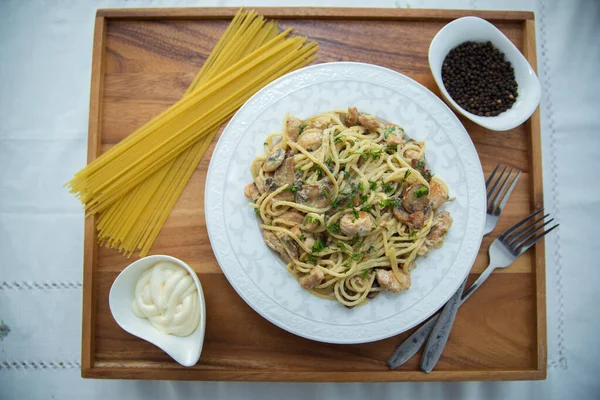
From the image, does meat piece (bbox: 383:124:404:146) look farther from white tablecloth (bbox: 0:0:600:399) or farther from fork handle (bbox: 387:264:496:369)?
white tablecloth (bbox: 0:0:600:399)

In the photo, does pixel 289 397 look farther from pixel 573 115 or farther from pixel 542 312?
pixel 573 115

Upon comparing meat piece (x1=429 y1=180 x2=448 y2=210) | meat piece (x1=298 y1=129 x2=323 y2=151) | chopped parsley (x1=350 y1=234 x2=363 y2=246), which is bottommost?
chopped parsley (x1=350 y1=234 x2=363 y2=246)

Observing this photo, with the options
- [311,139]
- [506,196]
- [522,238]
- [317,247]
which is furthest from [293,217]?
[522,238]

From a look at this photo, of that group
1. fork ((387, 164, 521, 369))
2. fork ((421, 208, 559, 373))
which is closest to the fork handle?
fork ((387, 164, 521, 369))

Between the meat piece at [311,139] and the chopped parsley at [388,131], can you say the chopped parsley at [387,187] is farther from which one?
the meat piece at [311,139]

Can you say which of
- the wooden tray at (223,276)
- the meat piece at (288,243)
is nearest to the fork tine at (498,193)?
the wooden tray at (223,276)

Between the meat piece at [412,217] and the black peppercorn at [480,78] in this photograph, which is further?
the black peppercorn at [480,78]
